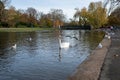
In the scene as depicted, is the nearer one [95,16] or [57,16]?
[95,16]

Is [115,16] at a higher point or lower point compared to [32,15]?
lower

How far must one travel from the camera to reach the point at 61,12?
182 meters

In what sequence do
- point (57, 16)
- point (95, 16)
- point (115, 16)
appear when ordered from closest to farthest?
point (115, 16) < point (95, 16) < point (57, 16)

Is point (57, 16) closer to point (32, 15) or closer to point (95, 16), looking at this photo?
point (32, 15)

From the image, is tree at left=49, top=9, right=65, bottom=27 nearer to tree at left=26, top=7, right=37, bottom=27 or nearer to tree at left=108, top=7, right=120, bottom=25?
tree at left=26, top=7, right=37, bottom=27

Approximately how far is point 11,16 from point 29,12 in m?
42.6

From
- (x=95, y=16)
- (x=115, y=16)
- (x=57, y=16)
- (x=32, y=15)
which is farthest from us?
(x=57, y=16)

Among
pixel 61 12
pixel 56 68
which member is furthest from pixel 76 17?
pixel 56 68

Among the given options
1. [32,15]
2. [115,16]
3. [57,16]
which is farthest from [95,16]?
[115,16]

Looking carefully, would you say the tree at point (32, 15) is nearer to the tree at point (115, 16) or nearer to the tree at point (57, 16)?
the tree at point (57, 16)

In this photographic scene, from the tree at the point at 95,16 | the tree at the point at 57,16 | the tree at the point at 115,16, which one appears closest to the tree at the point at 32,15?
the tree at the point at 57,16

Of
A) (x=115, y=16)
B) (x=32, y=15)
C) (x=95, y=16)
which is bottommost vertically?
(x=115, y=16)

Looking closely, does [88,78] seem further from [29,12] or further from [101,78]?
[29,12]

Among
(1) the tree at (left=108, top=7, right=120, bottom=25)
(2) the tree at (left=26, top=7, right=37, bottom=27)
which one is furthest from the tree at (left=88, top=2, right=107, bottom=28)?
(2) the tree at (left=26, top=7, right=37, bottom=27)
